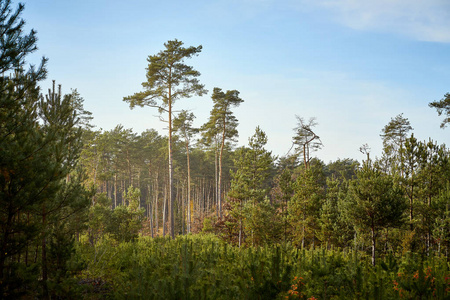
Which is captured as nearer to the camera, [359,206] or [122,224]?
[359,206]

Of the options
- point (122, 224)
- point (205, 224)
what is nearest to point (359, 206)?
point (122, 224)

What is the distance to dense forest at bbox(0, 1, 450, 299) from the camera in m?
5.62

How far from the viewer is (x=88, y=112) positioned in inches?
1196

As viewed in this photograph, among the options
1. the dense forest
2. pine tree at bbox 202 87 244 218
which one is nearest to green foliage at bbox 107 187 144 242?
the dense forest

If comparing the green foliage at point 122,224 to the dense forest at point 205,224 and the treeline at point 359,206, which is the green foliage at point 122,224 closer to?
the dense forest at point 205,224

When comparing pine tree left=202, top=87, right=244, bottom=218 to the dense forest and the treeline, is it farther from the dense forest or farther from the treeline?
the treeline

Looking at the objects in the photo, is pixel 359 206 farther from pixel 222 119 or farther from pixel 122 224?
pixel 222 119

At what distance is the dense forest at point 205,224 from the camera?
18.4ft

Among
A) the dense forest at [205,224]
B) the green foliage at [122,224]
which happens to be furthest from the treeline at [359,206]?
the green foliage at [122,224]

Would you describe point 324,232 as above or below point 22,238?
below

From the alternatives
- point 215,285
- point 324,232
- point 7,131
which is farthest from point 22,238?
point 324,232

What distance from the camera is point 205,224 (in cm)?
2727

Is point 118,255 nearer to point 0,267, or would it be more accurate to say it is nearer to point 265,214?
point 0,267

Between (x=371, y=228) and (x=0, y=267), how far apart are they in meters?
15.0
